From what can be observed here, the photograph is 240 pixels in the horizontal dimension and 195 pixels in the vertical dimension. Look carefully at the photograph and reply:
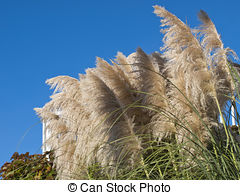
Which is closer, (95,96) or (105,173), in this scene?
(105,173)

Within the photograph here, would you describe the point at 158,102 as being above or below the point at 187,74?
below

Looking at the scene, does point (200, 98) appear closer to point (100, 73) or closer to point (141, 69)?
point (141, 69)

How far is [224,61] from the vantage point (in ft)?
14.3

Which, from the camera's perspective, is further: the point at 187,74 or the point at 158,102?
the point at 158,102

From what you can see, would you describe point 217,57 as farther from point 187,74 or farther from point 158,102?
point 158,102

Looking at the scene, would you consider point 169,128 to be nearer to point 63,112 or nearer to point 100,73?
point 100,73

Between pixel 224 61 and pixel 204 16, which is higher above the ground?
pixel 204 16

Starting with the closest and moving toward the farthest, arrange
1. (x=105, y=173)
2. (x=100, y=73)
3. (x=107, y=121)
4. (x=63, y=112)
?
1. (x=105, y=173)
2. (x=107, y=121)
3. (x=100, y=73)
4. (x=63, y=112)

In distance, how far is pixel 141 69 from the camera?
4.93m

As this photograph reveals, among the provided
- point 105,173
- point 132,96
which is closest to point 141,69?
point 132,96

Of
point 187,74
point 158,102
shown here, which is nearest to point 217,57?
point 187,74

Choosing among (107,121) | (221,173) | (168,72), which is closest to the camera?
(221,173)

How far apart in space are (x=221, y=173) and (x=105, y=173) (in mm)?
1552

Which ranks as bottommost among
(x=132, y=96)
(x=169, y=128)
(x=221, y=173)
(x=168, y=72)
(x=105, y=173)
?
(x=221, y=173)
